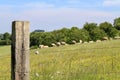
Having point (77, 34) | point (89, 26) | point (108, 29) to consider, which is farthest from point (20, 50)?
point (108, 29)

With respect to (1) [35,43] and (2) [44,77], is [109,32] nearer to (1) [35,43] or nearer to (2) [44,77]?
(1) [35,43]

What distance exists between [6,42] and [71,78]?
40694 mm

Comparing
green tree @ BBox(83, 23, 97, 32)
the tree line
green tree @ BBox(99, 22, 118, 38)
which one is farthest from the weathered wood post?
green tree @ BBox(99, 22, 118, 38)

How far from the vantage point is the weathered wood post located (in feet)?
23.8

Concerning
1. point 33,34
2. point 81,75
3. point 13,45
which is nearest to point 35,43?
point 33,34

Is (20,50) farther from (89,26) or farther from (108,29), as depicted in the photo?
(108,29)

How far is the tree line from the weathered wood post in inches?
1364

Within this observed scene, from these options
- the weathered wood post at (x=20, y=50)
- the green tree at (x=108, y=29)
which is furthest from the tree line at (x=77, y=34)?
the weathered wood post at (x=20, y=50)

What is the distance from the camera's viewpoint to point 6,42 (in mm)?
50281

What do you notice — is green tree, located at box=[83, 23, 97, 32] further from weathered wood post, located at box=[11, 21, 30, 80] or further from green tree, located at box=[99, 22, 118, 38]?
weathered wood post, located at box=[11, 21, 30, 80]

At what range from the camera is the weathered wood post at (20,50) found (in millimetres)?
7250

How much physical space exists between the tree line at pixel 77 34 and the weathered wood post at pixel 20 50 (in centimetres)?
3465

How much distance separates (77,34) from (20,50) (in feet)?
122

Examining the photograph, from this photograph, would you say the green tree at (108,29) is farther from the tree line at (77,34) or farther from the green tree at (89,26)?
the green tree at (89,26)
